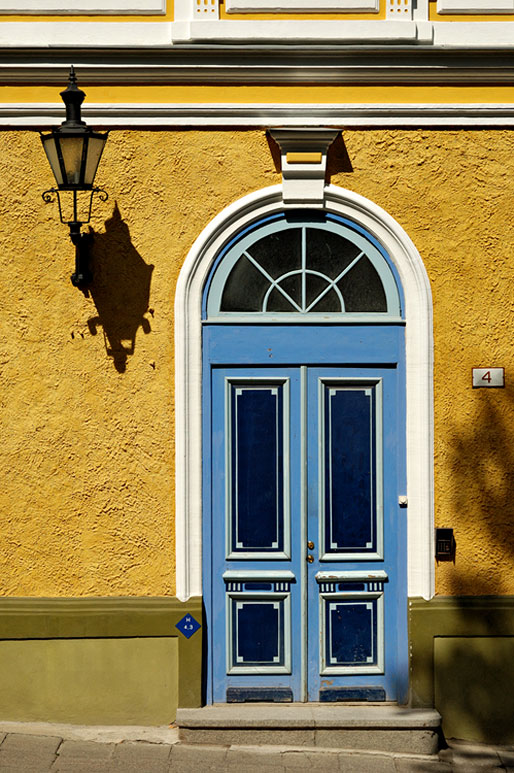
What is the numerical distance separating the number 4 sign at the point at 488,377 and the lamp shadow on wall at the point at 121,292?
218 centimetres

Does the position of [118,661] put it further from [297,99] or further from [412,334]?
[297,99]

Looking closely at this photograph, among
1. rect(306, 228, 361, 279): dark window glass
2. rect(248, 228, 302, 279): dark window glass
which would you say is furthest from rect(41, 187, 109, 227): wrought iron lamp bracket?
rect(306, 228, 361, 279): dark window glass

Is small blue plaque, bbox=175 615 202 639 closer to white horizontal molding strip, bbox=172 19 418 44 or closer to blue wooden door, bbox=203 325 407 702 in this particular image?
blue wooden door, bbox=203 325 407 702

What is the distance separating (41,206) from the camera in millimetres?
6027

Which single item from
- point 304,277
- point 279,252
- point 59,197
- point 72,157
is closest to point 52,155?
point 72,157

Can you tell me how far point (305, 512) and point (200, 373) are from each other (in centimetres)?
116

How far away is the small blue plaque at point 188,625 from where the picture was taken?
5.96 meters

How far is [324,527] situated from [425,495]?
702 mm

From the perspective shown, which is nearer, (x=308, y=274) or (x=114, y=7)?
(x=114, y=7)

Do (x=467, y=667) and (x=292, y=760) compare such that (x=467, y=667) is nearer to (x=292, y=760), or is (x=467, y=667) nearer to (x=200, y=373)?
(x=292, y=760)

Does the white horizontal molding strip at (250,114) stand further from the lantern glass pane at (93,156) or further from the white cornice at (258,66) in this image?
the lantern glass pane at (93,156)

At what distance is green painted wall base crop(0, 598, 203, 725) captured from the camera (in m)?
5.94

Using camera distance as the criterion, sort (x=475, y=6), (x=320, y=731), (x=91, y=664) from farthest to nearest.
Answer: (x=475, y=6), (x=91, y=664), (x=320, y=731)

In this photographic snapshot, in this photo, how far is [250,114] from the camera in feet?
19.7
